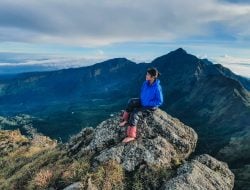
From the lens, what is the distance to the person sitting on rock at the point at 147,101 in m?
31.3

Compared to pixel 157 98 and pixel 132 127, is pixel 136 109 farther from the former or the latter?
pixel 132 127

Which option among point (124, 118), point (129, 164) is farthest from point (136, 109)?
point (129, 164)

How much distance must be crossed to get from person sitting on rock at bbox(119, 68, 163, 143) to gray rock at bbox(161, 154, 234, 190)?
5367 millimetres

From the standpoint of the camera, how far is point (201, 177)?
87.5ft

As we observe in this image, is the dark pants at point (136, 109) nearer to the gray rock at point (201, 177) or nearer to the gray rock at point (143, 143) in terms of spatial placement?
the gray rock at point (143, 143)

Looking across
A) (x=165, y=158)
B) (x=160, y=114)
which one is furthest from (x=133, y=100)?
(x=165, y=158)

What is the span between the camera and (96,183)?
2553cm

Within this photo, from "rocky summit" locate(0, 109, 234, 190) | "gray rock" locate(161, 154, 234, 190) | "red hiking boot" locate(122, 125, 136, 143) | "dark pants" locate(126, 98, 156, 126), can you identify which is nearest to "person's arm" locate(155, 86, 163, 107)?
"dark pants" locate(126, 98, 156, 126)

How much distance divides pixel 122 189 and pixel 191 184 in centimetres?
416

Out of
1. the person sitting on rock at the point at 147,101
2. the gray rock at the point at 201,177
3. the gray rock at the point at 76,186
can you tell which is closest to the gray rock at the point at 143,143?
the person sitting on rock at the point at 147,101

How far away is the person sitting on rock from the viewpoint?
103 ft

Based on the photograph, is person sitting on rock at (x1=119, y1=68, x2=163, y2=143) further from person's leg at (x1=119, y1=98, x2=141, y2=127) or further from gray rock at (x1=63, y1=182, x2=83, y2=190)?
gray rock at (x1=63, y1=182, x2=83, y2=190)

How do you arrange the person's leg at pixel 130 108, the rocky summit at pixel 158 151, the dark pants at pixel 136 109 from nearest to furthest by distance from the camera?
the rocky summit at pixel 158 151 → the dark pants at pixel 136 109 → the person's leg at pixel 130 108

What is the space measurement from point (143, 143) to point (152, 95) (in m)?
4.18
